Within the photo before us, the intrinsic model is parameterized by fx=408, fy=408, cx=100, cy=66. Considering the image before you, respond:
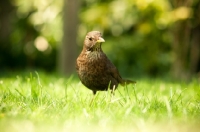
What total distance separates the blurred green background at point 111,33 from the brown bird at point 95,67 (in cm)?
485

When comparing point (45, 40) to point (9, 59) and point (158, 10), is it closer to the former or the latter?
point (9, 59)

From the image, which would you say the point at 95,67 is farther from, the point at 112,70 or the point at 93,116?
the point at 93,116

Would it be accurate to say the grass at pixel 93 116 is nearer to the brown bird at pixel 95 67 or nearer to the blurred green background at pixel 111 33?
the brown bird at pixel 95 67

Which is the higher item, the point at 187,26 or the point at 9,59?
the point at 187,26

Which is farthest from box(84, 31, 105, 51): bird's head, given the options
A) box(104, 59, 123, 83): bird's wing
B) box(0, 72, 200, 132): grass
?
box(0, 72, 200, 132): grass

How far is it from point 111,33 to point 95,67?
747 centimetres

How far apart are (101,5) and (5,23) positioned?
12.2ft

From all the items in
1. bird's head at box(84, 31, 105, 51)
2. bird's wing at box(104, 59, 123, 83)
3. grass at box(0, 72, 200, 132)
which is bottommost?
grass at box(0, 72, 200, 132)

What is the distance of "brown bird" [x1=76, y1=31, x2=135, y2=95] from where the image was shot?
403 cm

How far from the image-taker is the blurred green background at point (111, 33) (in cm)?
917

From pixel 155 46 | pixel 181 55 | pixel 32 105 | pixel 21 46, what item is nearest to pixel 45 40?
pixel 21 46

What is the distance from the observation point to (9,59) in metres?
12.0

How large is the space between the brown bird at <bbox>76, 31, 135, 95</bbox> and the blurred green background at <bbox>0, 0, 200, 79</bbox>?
15.9 ft

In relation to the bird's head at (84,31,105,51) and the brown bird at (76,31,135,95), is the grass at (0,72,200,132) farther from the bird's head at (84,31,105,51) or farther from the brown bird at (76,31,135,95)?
the bird's head at (84,31,105,51)
